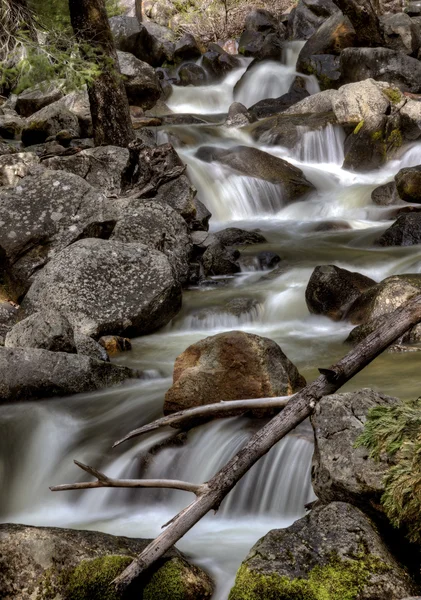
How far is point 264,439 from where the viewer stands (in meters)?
3.01

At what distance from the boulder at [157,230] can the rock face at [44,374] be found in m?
3.77

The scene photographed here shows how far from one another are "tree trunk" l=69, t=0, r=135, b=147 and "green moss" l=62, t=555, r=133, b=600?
34.5 feet

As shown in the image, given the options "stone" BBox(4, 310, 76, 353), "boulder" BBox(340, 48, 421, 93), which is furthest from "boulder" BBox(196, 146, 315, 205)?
"stone" BBox(4, 310, 76, 353)

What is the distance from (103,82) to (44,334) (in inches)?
304

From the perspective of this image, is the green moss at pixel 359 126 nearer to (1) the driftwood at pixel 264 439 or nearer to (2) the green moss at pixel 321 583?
(1) the driftwood at pixel 264 439

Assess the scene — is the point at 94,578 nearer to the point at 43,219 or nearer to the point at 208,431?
the point at 208,431

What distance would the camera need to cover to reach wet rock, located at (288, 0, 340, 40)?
2661cm

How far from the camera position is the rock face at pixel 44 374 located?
20.1 feet

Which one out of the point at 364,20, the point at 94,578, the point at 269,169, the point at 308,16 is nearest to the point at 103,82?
the point at 269,169

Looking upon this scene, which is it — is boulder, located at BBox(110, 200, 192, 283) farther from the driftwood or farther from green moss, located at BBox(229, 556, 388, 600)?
green moss, located at BBox(229, 556, 388, 600)

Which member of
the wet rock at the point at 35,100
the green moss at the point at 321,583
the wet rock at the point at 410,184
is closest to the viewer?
the green moss at the point at 321,583

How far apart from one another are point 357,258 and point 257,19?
20698 millimetres

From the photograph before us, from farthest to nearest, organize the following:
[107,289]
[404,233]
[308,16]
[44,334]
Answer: [308,16]
[404,233]
[107,289]
[44,334]

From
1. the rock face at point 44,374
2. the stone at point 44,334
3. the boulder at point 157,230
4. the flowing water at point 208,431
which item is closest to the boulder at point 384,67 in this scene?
the flowing water at point 208,431
